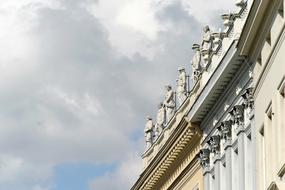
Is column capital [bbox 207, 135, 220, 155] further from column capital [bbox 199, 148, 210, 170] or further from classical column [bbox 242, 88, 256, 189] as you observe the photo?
classical column [bbox 242, 88, 256, 189]

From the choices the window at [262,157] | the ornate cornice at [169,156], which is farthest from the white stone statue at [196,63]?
the window at [262,157]

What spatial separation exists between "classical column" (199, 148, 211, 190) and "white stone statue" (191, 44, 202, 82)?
3.86 m

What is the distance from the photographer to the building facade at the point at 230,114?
44125 mm

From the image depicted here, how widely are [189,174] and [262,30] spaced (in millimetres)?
22739

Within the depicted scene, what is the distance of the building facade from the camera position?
44.1 m

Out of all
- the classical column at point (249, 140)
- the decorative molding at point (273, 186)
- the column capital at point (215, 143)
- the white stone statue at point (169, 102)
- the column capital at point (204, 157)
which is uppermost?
the white stone statue at point (169, 102)

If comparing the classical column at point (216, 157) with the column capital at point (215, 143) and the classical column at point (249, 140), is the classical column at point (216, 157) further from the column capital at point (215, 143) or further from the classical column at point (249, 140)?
the classical column at point (249, 140)

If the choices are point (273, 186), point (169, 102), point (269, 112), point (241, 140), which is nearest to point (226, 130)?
point (241, 140)

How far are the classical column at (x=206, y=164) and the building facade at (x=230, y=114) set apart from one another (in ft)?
0.15

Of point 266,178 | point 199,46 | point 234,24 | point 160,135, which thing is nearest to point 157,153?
point 160,135

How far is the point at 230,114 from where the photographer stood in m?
56.8

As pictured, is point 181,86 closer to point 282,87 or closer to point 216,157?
point 216,157

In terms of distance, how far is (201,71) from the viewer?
63.5 m

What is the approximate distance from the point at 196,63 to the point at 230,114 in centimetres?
983
